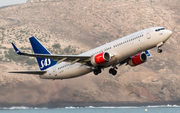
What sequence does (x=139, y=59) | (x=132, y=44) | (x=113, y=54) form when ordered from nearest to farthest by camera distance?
(x=132, y=44), (x=113, y=54), (x=139, y=59)

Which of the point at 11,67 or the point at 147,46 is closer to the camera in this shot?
the point at 147,46

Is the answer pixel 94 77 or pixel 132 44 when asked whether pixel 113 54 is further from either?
pixel 94 77

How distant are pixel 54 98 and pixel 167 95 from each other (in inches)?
2189

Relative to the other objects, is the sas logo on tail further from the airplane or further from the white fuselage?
the white fuselage

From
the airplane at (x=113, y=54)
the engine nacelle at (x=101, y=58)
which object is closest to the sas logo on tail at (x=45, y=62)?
the airplane at (x=113, y=54)

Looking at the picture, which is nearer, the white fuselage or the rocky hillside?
the white fuselage

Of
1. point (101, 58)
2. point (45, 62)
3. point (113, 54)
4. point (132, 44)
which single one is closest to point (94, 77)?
point (45, 62)

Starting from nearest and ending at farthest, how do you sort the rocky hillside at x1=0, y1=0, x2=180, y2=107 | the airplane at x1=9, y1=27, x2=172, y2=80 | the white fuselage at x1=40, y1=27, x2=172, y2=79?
the white fuselage at x1=40, y1=27, x2=172, y2=79 < the airplane at x1=9, y1=27, x2=172, y2=80 < the rocky hillside at x1=0, y1=0, x2=180, y2=107

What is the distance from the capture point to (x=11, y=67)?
156 metres

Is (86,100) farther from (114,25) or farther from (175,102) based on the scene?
(114,25)

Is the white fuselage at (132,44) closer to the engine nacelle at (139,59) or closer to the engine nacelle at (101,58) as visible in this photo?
the engine nacelle at (101,58)

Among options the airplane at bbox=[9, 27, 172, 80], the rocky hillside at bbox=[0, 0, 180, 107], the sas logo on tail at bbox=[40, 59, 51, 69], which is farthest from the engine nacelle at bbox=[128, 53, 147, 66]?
the rocky hillside at bbox=[0, 0, 180, 107]

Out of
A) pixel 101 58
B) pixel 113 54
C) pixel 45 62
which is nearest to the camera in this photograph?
pixel 101 58

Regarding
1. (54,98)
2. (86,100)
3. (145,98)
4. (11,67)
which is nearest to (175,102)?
(145,98)
